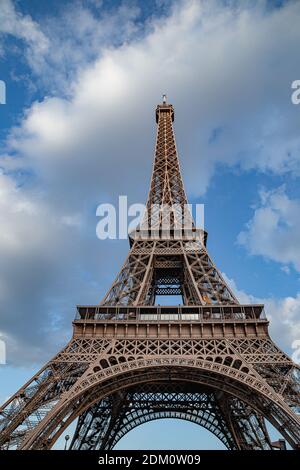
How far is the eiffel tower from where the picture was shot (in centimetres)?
1747

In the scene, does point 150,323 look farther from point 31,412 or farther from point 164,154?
point 164,154

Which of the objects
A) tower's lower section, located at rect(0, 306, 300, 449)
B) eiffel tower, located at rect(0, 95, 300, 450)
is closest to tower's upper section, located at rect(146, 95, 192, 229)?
eiffel tower, located at rect(0, 95, 300, 450)

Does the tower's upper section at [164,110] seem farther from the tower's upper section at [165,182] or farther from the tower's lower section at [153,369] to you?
the tower's lower section at [153,369]

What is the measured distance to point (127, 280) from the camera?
26297mm

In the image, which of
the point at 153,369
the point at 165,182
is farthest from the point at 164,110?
the point at 153,369

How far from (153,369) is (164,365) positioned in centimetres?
176

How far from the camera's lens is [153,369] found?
799 inches

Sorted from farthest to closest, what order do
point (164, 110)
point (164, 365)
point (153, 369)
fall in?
point (164, 110)
point (153, 369)
point (164, 365)

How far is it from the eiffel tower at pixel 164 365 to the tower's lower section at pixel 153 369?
0.06 metres

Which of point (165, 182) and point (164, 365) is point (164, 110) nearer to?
point (165, 182)

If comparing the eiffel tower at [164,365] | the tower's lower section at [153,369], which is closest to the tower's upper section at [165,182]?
the eiffel tower at [164,365]

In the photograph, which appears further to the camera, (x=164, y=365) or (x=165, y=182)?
(x=165, y=182)

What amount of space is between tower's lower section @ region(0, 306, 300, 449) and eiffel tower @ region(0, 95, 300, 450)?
0.20ft
